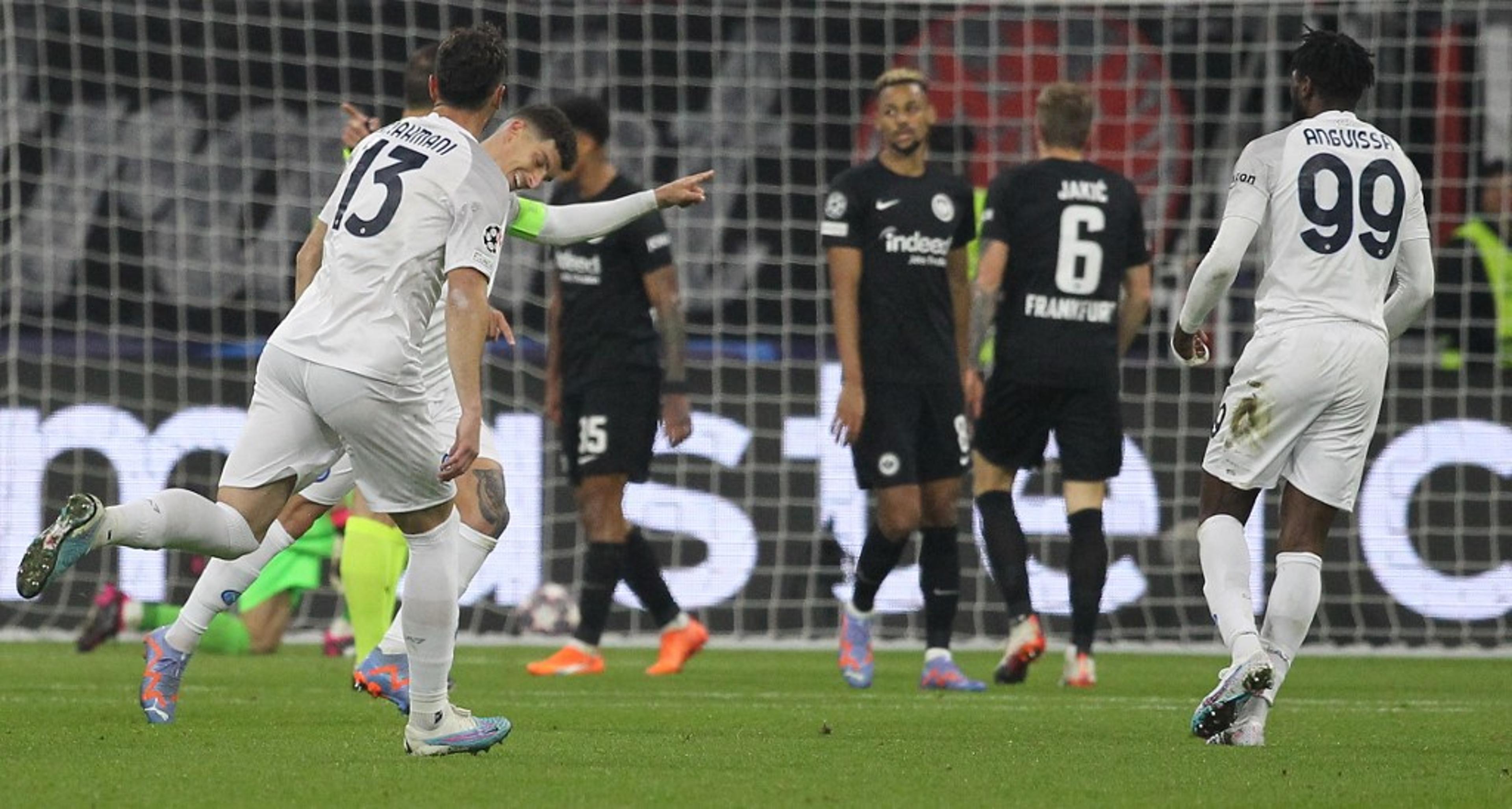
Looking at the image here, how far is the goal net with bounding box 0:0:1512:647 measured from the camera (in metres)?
11.1

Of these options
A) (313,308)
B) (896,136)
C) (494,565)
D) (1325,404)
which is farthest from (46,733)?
(494,565)

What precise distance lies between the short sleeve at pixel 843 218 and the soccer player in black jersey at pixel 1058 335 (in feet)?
1.58

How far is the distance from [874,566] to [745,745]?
9.26ft

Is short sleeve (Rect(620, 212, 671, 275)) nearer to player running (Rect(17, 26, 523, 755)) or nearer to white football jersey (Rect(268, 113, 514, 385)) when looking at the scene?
player running (Rect(17, 26, 523, 755))

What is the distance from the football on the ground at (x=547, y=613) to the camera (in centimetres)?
1119

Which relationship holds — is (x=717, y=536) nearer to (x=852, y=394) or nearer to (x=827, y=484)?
(x=827, y=484)

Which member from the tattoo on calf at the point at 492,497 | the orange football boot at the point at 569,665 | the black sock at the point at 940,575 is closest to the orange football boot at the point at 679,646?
the orange football boot at the point at 569,665

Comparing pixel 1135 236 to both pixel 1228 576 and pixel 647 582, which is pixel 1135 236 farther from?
pixel 1228 576

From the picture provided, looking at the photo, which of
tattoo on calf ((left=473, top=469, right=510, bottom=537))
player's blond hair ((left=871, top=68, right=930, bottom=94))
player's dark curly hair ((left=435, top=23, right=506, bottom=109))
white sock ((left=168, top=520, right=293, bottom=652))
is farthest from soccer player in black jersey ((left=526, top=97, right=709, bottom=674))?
player's dark curly hair ((left=435, top=23, right=506, bottom=109))

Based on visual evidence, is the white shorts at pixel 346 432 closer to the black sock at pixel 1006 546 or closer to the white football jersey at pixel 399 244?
the white football jersey at pixel 399 244

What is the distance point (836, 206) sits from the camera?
8.54 m

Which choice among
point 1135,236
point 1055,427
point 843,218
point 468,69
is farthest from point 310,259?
point 1135,236

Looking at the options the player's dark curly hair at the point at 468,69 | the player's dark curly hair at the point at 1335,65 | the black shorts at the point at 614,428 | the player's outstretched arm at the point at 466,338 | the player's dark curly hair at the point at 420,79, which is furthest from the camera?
the black shorts at the point at 614,428

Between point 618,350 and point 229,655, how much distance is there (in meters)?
2.29
